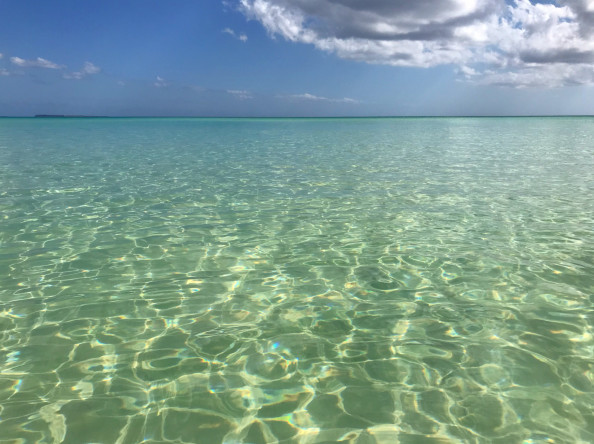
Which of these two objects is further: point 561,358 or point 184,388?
point 561,358

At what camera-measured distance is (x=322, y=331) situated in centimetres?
418

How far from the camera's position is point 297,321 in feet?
14.4

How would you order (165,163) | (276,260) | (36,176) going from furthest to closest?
(165,163) < (36,176) < (276,260)

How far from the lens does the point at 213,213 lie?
28.1ft

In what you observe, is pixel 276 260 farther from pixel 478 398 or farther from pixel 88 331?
pixel 478 398

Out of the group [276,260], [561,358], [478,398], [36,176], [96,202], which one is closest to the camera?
[478,398]

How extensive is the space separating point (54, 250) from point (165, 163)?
10474mm

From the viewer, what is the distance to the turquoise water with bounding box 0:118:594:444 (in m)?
3.03

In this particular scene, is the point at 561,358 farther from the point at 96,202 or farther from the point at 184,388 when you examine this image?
the point at 96,202

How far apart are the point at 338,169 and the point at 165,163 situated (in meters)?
6.79

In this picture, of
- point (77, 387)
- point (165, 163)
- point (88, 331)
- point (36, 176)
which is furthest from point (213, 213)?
point (165, 163)

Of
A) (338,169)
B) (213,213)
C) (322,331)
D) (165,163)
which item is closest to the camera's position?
(322,331)

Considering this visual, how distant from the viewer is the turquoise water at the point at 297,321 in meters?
3.03

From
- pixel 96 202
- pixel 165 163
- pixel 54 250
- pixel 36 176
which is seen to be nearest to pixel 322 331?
pixel 54 250
